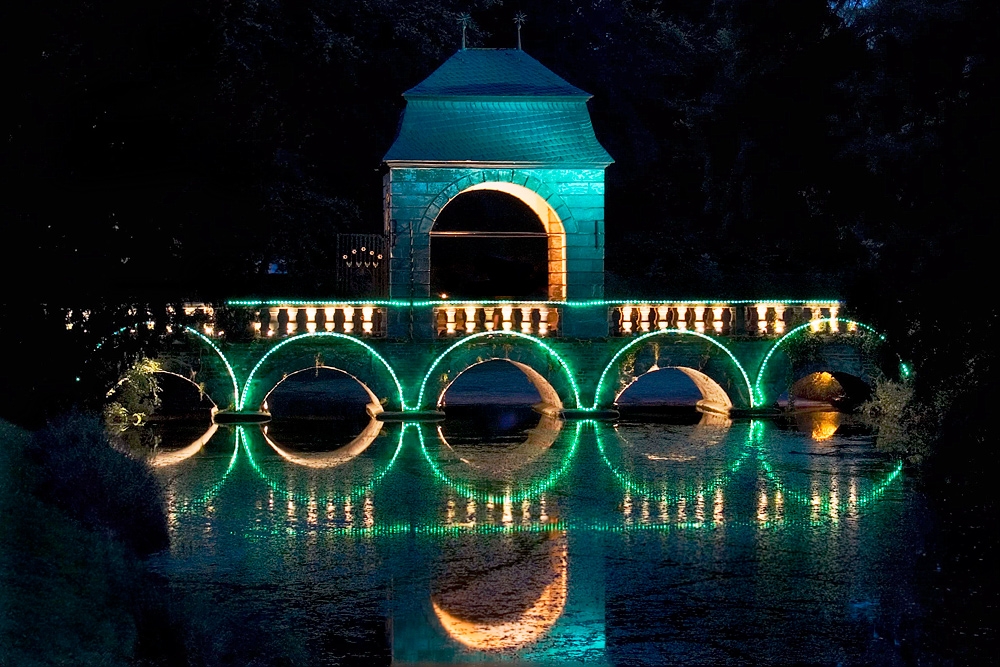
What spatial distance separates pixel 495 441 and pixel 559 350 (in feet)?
11.2

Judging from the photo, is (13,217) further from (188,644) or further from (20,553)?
(188,644)

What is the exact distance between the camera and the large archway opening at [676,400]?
28219 millimetres

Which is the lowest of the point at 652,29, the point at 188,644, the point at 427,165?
the point at 188,644

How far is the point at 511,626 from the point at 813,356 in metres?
17.4

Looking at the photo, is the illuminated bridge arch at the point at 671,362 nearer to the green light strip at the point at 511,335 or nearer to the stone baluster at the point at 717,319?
the stone baluster at the point at 717,319

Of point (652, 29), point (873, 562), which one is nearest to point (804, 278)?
point (652, 29)

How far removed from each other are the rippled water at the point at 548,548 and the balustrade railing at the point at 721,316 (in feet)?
12.8

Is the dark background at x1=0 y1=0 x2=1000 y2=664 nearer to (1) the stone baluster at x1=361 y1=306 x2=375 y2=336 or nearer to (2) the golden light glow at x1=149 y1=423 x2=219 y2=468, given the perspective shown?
(1) the stone baluster at x1=361 y1=306 x2=375 y2=336

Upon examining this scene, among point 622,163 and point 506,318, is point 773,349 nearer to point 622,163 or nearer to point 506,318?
point 506,318

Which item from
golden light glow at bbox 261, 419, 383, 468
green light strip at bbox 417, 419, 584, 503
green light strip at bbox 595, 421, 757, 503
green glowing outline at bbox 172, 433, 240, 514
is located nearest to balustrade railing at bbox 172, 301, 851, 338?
golden light glow at bbox 261, 419, 383, 468

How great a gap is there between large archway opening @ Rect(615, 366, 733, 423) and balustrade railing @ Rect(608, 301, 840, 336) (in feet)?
3.09

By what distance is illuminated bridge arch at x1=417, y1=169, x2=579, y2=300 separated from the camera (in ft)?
89.2

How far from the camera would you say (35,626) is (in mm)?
10391

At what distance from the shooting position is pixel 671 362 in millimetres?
27281
